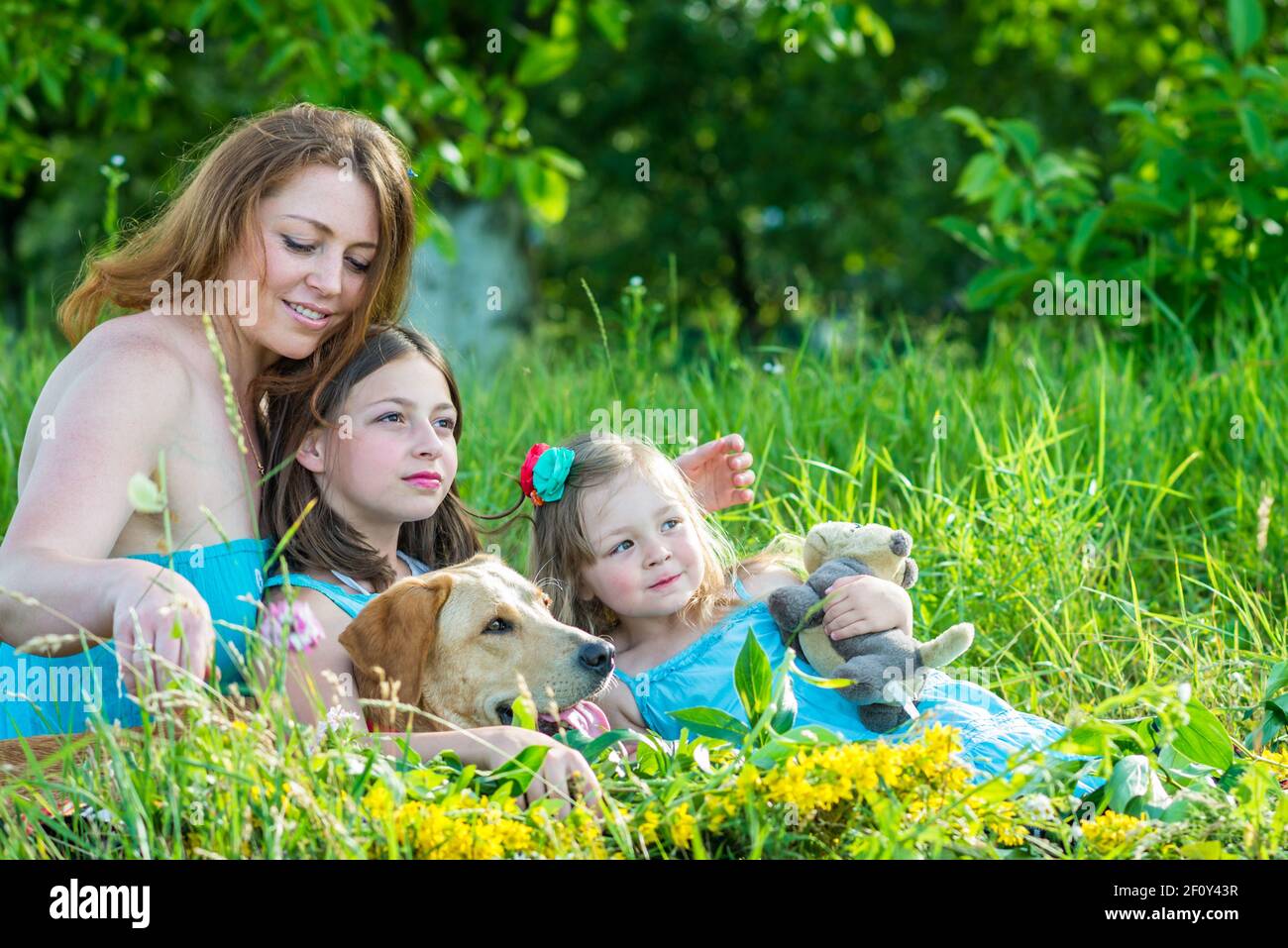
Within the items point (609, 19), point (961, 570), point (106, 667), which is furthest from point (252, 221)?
point (609, 19)

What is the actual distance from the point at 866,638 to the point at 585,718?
683 mm

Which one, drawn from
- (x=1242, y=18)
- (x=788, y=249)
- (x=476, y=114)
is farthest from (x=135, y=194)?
(x=1242, y=18)

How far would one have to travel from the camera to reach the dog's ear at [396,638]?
2.97 m

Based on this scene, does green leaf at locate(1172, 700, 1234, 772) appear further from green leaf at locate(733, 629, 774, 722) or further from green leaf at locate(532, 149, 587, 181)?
green leaf at locate(532, 149, 587, 181)

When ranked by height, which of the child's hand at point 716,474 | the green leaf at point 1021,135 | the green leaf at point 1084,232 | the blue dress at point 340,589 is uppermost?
the green leaf at point 1021,135

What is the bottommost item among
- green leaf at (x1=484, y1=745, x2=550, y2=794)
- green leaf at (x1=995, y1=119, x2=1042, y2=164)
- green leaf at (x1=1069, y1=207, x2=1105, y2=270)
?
green leaf at (x1=484, y1=745, x2=550, y2=794)

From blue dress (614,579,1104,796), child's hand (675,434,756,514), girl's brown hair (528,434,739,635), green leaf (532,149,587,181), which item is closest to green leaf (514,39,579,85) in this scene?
green leaf (532,149,587,181)

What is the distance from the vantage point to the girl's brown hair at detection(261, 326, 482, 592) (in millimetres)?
3363

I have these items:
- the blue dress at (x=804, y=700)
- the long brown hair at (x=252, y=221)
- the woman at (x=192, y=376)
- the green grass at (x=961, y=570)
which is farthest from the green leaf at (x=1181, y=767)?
the long brown hair at (x=252, y=221)

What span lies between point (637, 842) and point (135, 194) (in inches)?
673

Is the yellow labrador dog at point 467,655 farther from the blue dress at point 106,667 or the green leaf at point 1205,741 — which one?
the green leaf at point 1205,741

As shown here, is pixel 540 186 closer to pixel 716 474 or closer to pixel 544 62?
pixel 544 62

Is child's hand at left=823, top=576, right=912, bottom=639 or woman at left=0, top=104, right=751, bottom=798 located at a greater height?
woman at left=0, top=104, right=751, bottom=798
